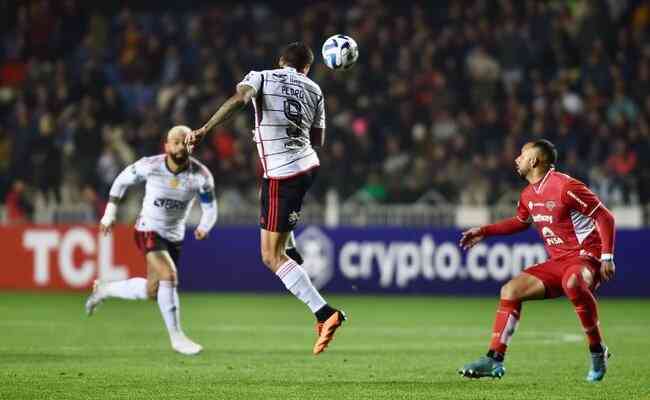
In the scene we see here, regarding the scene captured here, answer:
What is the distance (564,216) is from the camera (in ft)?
30.5

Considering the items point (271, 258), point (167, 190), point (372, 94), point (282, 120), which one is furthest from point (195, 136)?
point (372, 94)

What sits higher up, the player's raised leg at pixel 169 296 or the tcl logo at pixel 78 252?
the player's raised leg at pixel 169 296

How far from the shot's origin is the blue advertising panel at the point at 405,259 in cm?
2016

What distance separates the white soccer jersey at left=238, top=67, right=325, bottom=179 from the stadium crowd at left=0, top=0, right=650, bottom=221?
1018 centimetres

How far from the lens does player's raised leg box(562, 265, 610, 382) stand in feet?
29.7

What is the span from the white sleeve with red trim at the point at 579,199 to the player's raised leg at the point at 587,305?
407mm

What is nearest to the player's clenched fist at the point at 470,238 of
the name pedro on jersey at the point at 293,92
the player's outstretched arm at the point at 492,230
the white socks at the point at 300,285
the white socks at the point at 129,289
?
the player's outstretched arm at the point at 492,230

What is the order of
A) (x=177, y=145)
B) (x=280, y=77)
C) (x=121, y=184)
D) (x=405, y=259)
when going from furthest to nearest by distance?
(x=405, y=259), (x=121, y=184), (x=177, y=145), (x=280, y=77)

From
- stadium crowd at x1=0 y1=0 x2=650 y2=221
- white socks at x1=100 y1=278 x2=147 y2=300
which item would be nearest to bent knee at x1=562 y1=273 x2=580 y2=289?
white socks at x1=100 y1=278 x2=147 y2=300

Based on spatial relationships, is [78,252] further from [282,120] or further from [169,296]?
[282,120]

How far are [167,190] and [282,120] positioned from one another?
9.22 ft

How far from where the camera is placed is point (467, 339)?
13.4 m

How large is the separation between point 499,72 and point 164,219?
11514 mm

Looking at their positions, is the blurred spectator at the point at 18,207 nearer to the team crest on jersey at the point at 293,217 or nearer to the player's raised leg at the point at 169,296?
the player's raised leg at the point at 169,296
